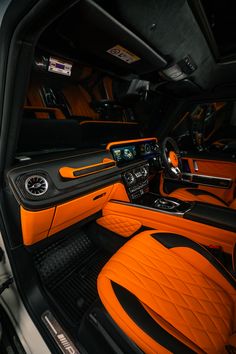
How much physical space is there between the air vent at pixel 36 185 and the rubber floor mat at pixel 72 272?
2.59 ft

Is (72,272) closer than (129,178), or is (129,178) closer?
(72,272)

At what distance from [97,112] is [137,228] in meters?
1.84

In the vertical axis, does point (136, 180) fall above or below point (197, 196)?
above

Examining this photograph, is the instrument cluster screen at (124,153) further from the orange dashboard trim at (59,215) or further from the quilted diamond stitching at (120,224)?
the quilted diamond stitching at (120,224)

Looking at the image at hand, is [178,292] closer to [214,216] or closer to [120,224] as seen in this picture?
[214,216]

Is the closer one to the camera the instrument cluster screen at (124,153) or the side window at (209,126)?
A: the instrument cluster screen at (124,153)

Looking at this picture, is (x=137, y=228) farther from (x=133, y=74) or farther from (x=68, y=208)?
(x=133, y=74)

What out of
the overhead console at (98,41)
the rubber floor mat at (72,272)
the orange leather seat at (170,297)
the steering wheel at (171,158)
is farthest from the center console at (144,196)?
the overhead console at (98,41)

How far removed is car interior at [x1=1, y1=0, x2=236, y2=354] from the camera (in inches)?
30.2

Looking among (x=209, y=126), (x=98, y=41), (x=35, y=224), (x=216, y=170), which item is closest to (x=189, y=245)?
(x=35, y=224)

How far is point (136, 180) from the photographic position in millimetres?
1806

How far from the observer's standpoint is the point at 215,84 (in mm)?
2480

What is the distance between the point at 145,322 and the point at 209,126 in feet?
9.58

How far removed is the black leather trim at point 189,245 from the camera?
896mm
